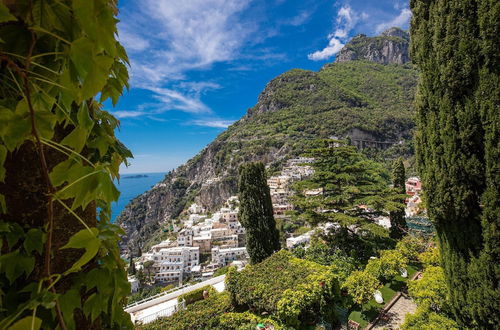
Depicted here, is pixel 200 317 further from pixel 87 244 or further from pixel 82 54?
pixel 82 54

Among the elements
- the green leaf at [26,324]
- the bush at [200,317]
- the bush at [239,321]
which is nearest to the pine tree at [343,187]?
the bush at [200,317]

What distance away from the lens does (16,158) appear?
1.62 feet

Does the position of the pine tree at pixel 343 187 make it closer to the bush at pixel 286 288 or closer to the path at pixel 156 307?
the bush at pixel 286 288

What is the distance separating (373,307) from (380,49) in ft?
437

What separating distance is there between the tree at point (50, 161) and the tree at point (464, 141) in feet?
14.3

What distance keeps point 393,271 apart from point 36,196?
8560 mm

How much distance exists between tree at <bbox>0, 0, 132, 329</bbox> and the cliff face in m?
132

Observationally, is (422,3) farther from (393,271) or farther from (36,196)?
(393,271)

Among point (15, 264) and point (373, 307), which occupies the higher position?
point (15, 264)

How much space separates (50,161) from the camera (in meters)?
0.55

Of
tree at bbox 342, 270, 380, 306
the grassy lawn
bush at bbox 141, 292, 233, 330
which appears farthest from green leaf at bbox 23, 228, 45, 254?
the grassy lawn

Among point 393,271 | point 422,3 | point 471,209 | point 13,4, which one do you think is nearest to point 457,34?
point 422,3

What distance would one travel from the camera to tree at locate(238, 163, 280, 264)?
40.0 ft

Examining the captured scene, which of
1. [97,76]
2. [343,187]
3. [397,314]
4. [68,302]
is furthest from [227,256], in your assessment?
[97,76]
